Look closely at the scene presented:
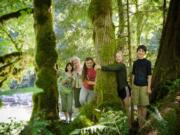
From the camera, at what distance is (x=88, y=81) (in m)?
8.40

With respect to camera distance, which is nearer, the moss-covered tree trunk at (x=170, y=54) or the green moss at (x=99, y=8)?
the green moss at (x=99, y=8)

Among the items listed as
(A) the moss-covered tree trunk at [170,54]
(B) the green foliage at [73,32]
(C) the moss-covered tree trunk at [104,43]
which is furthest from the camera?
(B) the green foliage at [73,32]

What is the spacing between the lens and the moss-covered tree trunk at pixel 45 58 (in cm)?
888

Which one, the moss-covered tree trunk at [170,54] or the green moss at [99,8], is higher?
the green moss at [99,8]

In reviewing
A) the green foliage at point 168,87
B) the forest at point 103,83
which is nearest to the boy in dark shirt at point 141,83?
the forest at point 103,83

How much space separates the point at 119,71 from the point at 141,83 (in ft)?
1.74

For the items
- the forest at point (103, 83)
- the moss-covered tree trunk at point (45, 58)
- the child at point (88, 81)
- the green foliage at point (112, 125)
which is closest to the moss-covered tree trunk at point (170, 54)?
the forest at point (103, 83)

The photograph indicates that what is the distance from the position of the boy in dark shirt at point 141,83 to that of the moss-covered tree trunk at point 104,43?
40cm

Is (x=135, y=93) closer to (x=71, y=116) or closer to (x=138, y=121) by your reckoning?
(x=138, y=121)

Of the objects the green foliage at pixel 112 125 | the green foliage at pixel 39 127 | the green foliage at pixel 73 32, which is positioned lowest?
the green foliage at pixel 112 125

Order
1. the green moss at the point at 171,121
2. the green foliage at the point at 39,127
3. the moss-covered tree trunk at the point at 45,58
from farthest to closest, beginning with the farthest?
the moss-covered tree trunk at the point at 45,58
the green moss at the point at 171,121
the green foliage at the point at 39,127

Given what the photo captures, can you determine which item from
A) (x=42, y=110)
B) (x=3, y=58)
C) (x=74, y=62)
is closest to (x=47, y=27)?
(x=74, y=62)

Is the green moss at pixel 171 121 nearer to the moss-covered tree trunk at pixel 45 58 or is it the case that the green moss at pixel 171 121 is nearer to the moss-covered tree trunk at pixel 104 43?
the moss-covered tree trunk at pixel 104 43

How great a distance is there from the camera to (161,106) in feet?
26.1
